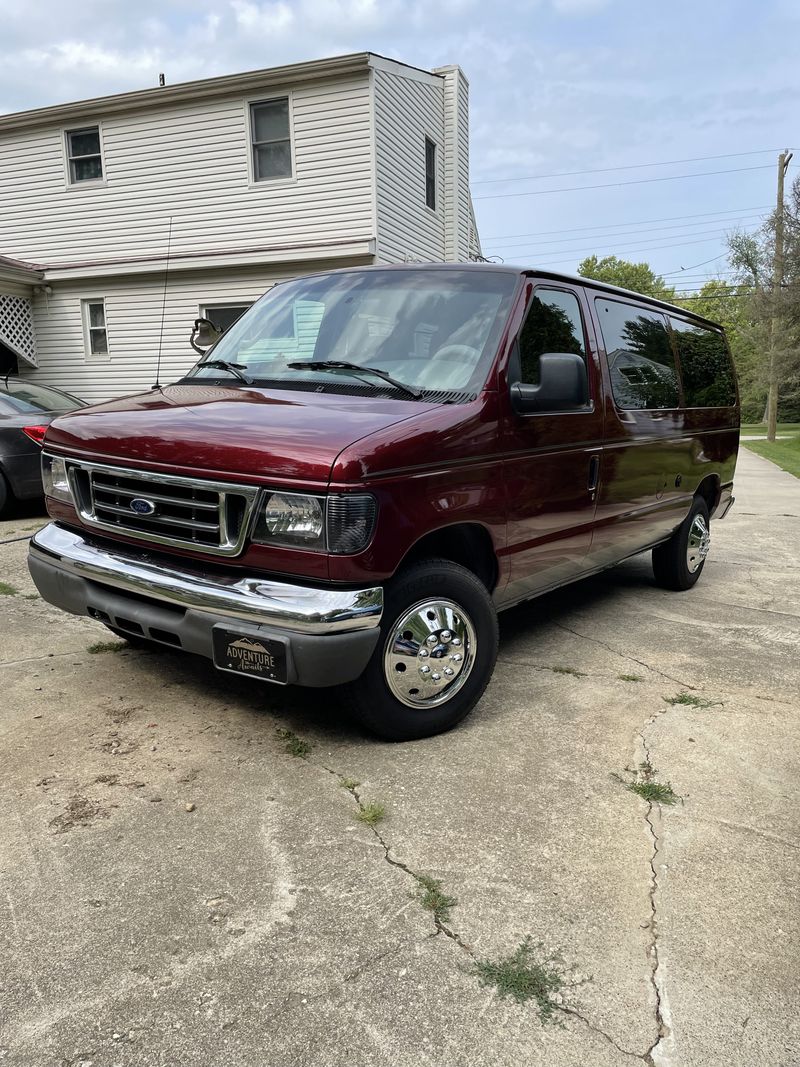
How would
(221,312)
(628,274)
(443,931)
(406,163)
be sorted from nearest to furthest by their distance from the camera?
1. (443,931)
2. (406,163)
3. (221,312)
4. (628,274)

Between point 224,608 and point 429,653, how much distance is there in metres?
0.85

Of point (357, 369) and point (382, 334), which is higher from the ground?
point (382, 334)

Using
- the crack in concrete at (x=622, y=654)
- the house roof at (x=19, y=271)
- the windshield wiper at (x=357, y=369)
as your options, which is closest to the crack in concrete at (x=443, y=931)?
the windshield wiper at (x=357, y=369)

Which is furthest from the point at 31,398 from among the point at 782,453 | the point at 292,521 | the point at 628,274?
the point at 628,274

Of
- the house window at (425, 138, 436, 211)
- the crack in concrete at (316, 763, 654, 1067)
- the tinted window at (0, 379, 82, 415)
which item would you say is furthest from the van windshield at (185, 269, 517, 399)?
the house window at (425, 138, 436, 211)

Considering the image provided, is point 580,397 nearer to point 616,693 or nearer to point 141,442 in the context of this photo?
point 616,693

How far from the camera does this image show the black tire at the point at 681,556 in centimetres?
617

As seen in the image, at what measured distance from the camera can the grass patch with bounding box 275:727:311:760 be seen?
10.7 feet

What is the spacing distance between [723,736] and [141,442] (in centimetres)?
274

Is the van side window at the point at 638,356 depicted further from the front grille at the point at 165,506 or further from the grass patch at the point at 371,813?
the grass patch at the point at 371,813

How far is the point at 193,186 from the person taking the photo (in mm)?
14586

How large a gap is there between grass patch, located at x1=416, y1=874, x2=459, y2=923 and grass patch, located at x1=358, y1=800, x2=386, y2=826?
329 millimetres

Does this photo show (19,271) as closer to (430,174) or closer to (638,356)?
(430,174)

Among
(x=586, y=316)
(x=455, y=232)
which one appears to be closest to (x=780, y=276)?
(x=455, y=232)
